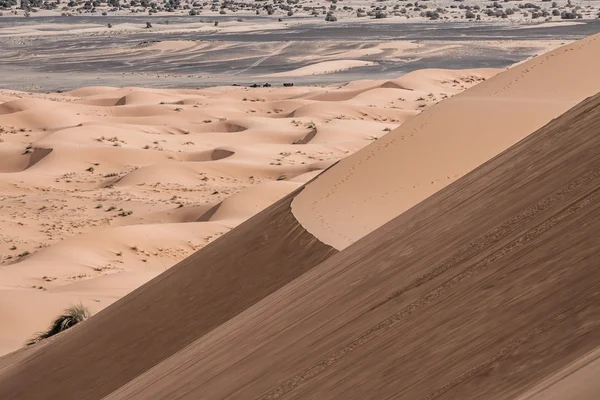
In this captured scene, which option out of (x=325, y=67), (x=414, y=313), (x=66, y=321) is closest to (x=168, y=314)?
(x=66, y=321)

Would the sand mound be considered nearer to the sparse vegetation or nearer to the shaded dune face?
the sparse vegetation

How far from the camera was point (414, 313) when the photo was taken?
543 cm

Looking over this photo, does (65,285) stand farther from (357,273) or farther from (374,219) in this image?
(357,273)

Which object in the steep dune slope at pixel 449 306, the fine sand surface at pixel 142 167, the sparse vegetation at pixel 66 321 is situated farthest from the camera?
the fine sand surface at pixel 142 167

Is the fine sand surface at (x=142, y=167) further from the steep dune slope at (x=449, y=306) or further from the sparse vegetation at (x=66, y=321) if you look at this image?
the steep dune slope at (x=449, y=306)

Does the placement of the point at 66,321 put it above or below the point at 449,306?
below

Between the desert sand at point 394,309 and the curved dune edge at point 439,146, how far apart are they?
0.96m

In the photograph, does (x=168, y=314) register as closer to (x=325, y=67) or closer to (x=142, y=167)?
(x=142, y=167)

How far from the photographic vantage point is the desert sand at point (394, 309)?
4.46 metres

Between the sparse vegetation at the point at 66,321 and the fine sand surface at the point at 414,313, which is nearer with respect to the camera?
the fine sand surface at the point at 414,313

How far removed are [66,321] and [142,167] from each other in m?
15.6

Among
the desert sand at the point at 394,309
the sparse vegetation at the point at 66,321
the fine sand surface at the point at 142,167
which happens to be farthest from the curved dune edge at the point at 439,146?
the fine sand surface at the point at 142,167

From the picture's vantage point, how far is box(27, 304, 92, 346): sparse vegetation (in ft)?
40.3

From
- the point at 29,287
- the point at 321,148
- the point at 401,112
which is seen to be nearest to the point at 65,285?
the point at 29,287
